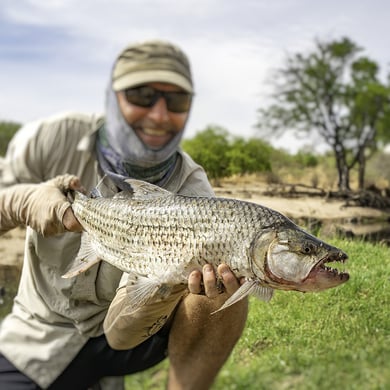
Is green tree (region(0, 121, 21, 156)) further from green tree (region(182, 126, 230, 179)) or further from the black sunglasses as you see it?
the black sunglasses

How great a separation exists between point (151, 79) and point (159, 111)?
15 cm

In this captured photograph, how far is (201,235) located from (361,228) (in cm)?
626

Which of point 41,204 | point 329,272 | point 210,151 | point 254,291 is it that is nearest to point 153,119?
point 41,204

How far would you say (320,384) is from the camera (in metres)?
2.22

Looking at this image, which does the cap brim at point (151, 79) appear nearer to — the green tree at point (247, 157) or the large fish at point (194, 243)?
the large fish at point (194, 243)

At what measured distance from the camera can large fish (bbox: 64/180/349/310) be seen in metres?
1.82

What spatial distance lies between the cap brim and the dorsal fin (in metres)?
0.54

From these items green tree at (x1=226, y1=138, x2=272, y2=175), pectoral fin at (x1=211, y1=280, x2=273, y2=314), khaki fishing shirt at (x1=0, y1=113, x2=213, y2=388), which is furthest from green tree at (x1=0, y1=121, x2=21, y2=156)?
pectoral fin at (x1=211, y1=280, x2=273, y2=314)

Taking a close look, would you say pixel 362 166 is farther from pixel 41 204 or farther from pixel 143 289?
pixel 143 289

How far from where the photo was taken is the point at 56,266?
2799mm

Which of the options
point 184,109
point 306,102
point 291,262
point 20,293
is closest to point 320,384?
point 291,262

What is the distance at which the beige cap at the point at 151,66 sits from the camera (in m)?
2.61

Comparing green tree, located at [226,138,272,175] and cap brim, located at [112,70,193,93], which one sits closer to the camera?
cap brim, located at [112,70,193,93]

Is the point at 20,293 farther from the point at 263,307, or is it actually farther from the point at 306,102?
the point at 306,102
